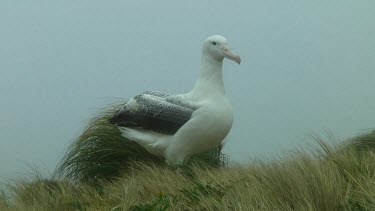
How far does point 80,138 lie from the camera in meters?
6.52

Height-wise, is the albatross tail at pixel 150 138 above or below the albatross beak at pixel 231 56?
below

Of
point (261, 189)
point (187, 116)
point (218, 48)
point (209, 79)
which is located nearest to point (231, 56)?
point (218, 48)

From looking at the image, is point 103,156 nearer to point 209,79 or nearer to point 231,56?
point 209,79

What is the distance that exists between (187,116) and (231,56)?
2.22 ft

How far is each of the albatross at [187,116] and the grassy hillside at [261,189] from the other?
16.7 inches

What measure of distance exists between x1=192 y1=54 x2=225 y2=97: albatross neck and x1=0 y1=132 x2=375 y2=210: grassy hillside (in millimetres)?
785

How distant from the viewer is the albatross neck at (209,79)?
5027 millimetres

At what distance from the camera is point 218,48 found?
519cm

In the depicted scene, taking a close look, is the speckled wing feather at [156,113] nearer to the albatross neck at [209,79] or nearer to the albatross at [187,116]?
the albatross at [187,116]

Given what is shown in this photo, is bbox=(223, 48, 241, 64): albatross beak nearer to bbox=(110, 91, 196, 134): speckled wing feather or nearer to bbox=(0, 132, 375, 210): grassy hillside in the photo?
bbox=(110, 91, 196, 134): speckled wing feather

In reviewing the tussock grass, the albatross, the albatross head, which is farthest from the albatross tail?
the albatross head

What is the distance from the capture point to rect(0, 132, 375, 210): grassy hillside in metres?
2.92

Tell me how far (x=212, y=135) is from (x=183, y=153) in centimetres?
34

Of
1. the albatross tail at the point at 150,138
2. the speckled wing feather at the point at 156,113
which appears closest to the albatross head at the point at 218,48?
the speckled wing feather at the point at 156,113
